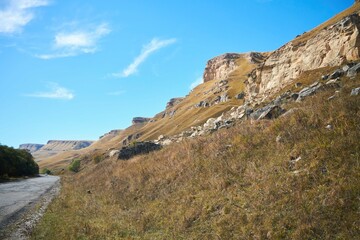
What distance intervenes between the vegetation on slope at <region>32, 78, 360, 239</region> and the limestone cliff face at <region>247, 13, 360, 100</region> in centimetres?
2417

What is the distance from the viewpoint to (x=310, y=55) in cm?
4266

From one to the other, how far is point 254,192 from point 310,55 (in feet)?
135

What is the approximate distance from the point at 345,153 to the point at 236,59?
19425 cm

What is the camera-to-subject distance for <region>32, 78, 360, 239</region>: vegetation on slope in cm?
679

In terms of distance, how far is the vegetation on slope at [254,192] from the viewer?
22.3 feet

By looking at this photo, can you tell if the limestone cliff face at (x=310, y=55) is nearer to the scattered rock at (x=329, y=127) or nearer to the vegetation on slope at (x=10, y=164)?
the scattered rock at (x=329, y=127)

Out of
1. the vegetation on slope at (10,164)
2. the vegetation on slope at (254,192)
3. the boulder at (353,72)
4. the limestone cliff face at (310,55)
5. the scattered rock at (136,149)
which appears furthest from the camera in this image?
the vegetation on slope at (10,164)

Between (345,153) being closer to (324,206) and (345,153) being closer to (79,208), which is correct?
(324,206)

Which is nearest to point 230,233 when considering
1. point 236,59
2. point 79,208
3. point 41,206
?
point 79,208

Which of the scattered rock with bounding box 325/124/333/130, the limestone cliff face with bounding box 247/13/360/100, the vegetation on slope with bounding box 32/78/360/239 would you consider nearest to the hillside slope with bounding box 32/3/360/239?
the vegetation on slope with bounding box 32/78/360/239

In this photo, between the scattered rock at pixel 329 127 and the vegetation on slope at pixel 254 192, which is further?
the scattered rock at pixel 329 127

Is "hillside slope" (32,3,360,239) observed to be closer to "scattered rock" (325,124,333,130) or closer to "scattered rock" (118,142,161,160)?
"scattered rock" (325,124,333,130)

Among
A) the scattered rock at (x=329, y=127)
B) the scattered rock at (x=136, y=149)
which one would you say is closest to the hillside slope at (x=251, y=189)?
the scattered rock at (x=329, y=127)

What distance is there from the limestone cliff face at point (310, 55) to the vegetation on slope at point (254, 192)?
24171 millimetres
